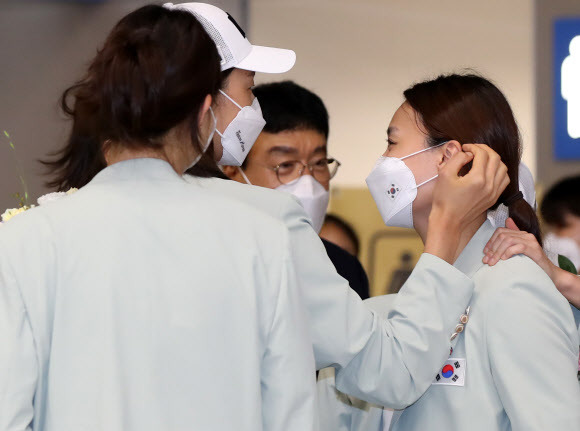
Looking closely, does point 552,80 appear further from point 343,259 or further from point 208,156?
point 208,156

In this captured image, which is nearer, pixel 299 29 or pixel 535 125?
pixel 535 125

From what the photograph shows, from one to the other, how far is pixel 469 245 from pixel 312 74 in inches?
160

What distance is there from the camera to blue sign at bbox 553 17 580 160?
5.16 m

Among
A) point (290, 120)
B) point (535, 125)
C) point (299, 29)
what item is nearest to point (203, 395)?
point (290, 120)

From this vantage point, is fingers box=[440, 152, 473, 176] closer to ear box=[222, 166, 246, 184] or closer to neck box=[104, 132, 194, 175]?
neck box=[104, 132, 194, 175]

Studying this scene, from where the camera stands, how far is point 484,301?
1694 millimetres

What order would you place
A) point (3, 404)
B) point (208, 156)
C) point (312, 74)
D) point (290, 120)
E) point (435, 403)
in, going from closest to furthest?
point (3, 404) < point (208, 156) < point (435, 403) < point (290, 120) < point (312, 74)

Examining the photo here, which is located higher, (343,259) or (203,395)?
(203,395)

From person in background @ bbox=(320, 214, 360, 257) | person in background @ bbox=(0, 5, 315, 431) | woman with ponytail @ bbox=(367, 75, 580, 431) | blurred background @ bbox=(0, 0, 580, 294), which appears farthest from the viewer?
blurred background @ bbox=(0, 0, 580, 294)

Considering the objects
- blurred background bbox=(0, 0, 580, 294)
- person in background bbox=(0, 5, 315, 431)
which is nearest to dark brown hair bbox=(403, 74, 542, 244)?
person in background bbox=(0, 5, 315, 431)

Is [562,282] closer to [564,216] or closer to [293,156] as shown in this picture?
[293,156]

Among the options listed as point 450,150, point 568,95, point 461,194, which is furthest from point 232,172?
point 568,95

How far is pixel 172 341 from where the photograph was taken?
1.29 m

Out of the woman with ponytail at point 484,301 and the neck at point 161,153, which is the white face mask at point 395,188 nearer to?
the woman with ponytail at point 484,301
